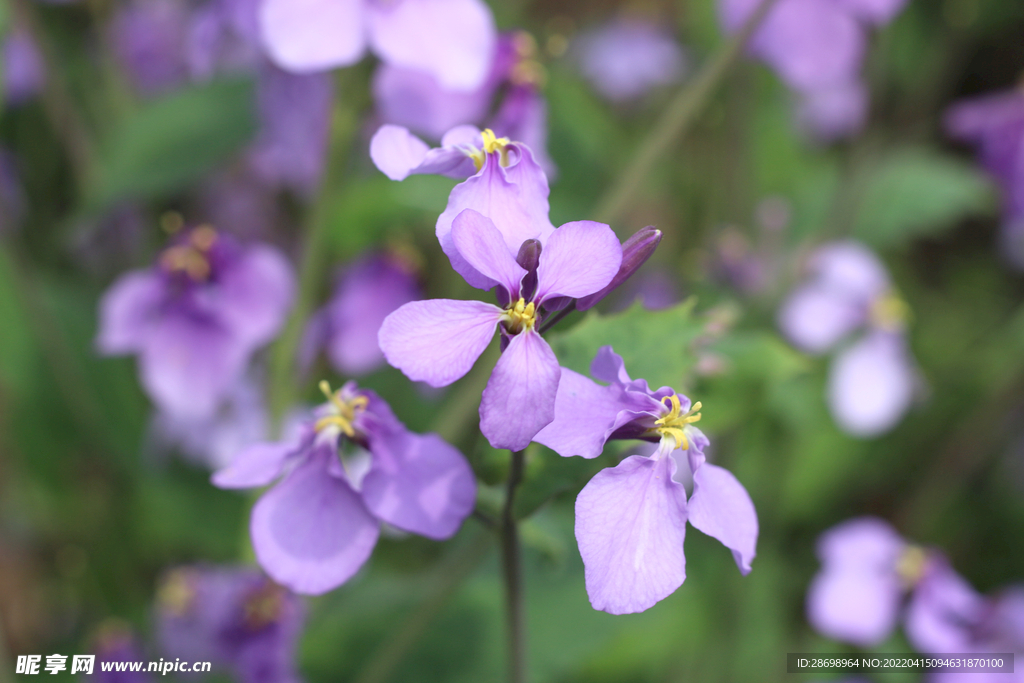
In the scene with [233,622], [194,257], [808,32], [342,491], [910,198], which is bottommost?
[233,622]

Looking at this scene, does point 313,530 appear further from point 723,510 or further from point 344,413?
point 723,510

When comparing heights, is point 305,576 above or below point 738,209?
below

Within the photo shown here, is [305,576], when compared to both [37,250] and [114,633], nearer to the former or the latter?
[114,633]

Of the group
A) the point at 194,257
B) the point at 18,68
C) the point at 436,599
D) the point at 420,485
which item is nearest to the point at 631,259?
the point at 420,485

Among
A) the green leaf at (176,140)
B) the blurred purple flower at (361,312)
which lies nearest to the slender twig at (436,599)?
the blurred purple flower at (361,312)

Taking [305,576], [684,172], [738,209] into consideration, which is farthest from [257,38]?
[684,172]

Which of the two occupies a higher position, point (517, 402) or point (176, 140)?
point (176, 140)

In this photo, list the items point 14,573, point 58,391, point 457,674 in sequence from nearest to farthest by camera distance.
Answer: point 457,674 → point 58,391 → point 14,573
